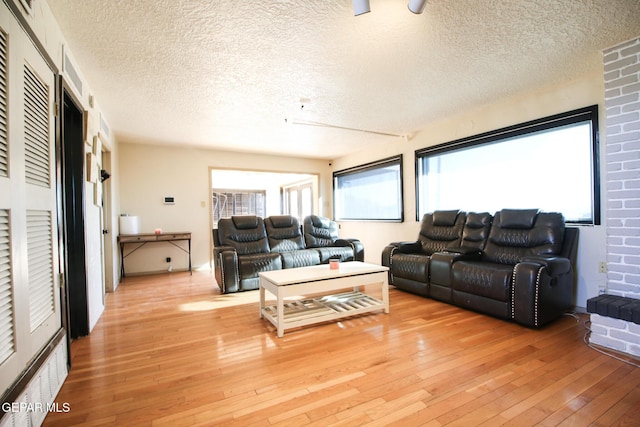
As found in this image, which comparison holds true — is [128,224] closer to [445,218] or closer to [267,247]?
[267,247]

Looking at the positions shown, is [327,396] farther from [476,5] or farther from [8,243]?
[476,5]

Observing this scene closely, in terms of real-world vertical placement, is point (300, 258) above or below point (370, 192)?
below

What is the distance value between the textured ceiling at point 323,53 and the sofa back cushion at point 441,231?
1389mm

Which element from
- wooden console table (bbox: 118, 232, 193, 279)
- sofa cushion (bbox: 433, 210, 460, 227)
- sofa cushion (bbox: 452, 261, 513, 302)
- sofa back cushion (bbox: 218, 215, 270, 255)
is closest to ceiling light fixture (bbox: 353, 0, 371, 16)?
sofa cushion (bbox: 452, 261, 513, 302)

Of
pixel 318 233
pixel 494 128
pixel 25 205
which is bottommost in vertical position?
pixel 318 233

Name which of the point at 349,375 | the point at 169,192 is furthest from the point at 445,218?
the point at 169,192

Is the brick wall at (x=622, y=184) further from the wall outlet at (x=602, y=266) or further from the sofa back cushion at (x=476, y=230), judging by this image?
the sofa back cushion at (x=476, y=230)

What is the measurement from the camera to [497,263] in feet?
10.5

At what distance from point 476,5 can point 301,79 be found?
154 cm

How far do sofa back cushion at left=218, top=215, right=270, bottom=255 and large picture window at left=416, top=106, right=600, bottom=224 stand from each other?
269cm

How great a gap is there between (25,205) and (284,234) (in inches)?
135

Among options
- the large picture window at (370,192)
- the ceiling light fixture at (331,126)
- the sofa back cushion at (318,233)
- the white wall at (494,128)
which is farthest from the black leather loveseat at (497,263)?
the ceiling light fixture at (331,126)

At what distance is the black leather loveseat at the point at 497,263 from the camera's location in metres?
2.56

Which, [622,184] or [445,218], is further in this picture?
[445,218]
